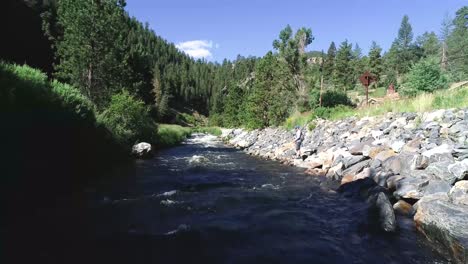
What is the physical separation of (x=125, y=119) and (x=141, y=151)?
8.26ft

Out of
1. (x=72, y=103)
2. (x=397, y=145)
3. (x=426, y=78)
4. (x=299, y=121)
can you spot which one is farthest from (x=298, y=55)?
(x=72, y=103)

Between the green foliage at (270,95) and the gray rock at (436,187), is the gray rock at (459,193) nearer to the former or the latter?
the gray rock at (436,187)

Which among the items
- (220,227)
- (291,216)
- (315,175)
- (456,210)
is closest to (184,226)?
(220,227)

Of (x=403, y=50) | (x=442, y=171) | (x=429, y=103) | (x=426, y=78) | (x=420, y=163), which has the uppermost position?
(x=403, y=50)

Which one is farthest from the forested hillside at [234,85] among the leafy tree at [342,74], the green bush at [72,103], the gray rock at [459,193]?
the gray rock at [459,193]

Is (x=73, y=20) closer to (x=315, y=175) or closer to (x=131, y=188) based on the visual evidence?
(x=131, y=188)

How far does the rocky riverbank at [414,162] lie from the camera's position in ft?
22.2

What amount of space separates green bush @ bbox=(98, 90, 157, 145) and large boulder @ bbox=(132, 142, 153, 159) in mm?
636

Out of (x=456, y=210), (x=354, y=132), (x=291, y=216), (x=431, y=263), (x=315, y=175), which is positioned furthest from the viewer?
(x=354, y=132)

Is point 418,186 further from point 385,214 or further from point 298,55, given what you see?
point 298,55

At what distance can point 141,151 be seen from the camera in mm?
20344

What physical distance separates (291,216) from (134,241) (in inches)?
174

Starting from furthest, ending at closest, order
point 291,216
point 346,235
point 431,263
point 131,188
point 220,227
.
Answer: point 131,188, point 291,216, point 220,227, point 346,235, point 431,263

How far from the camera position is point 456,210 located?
672 cm
